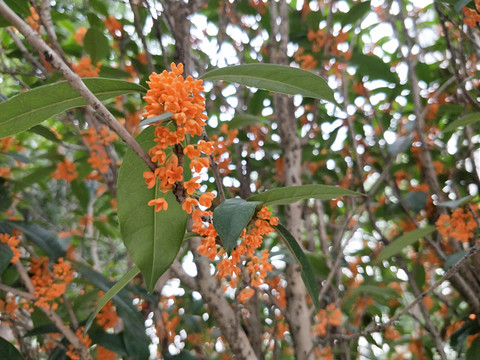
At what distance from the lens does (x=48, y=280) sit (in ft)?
4.72

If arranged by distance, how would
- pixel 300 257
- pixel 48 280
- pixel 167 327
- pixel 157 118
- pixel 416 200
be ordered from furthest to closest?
pixel 167 327 < pixel 416 200 < pixel 48 280 < pixel 300 257 < pixel 157 118

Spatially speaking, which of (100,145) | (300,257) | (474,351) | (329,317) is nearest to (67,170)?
(100,145)

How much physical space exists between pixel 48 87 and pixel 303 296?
107cm

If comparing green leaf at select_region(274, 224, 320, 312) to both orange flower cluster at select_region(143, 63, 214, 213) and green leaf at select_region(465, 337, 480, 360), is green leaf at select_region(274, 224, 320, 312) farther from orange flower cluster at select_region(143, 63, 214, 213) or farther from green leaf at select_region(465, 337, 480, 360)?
green leaf at select_region(465, 337, 480, 360)

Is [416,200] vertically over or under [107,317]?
over

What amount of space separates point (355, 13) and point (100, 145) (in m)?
1.03

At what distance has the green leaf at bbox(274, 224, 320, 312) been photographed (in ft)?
2.81

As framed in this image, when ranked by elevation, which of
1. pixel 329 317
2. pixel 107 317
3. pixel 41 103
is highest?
pixel 41 103

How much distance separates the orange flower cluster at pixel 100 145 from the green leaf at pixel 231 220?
96 centimetres

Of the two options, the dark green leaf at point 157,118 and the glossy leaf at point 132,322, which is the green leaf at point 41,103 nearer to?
the dark green leaf at point 157,118

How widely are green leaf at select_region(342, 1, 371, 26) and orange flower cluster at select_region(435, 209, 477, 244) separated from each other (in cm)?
85

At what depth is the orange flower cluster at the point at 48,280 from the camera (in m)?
1.34

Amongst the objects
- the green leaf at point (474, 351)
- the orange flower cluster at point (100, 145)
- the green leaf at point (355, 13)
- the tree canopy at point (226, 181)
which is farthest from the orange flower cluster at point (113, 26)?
the green leaf at point (474, 351)

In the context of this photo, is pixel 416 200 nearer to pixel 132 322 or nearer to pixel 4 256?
pixel 132 322
